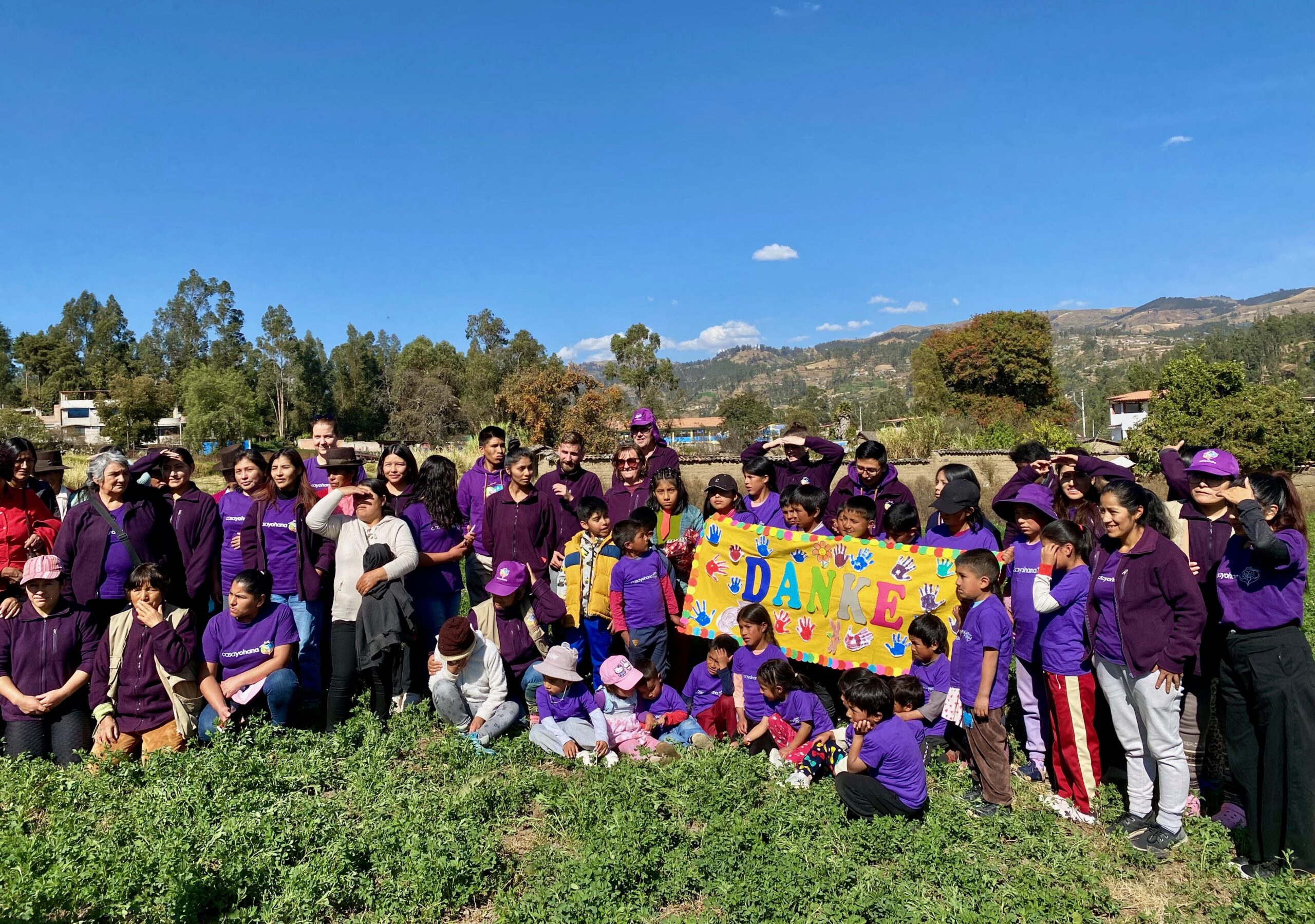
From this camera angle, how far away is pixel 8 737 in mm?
5766

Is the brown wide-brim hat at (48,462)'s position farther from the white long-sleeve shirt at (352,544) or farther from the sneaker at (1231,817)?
the sneaker at (1231,817)

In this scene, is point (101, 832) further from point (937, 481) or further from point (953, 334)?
point (953, 334)

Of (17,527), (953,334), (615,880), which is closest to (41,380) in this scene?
(953,334)

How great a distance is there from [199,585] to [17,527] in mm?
1593

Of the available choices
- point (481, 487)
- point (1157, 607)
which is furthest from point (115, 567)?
point (1157, 607)

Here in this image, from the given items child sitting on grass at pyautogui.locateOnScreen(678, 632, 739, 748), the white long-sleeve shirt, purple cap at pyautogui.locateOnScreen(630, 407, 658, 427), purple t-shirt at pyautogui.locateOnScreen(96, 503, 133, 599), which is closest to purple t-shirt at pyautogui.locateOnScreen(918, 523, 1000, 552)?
child sitting on grass at pyautogui.locateOnScreen(678, 632, 739, 748)

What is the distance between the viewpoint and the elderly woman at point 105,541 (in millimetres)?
6207

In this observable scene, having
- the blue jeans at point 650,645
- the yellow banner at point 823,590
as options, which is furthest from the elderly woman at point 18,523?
the yellow banner at point 823,590

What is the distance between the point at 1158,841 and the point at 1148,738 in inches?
23.2

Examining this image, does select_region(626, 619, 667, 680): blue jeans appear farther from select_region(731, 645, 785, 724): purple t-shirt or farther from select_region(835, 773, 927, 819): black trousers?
select_region(835, 773, 927, 819): black trousers

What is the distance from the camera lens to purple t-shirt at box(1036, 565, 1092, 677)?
526cm

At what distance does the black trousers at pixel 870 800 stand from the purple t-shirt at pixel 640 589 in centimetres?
206

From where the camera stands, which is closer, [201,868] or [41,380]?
[201,868]

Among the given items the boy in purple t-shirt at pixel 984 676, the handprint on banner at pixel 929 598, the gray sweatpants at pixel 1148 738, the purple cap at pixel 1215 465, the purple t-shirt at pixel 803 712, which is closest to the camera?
the purple cap at pixel 1215 465
